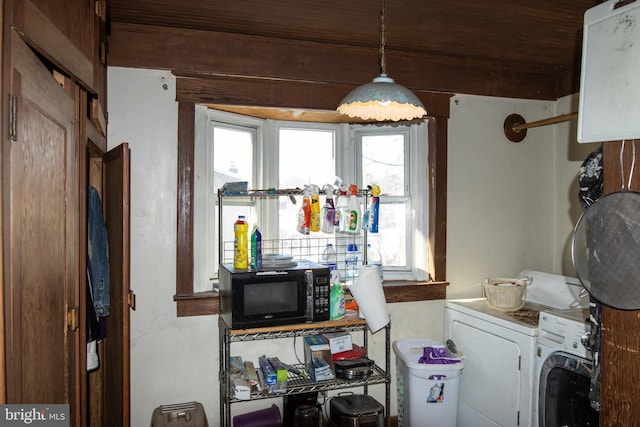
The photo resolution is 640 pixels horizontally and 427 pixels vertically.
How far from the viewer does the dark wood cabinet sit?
108cm

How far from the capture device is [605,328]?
4.83 feet

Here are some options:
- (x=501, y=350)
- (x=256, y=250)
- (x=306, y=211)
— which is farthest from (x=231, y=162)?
(x=501, y=350)

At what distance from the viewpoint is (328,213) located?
2.59 meters

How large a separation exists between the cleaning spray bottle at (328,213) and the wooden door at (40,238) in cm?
130

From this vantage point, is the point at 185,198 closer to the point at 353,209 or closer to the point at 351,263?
the point at 353,209

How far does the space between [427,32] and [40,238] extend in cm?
218


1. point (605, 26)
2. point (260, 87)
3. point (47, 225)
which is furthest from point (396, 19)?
point (47, 225)

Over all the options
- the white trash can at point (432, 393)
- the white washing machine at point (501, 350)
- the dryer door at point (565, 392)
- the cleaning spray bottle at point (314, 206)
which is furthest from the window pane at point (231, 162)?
the dryer door at point (565, 392)

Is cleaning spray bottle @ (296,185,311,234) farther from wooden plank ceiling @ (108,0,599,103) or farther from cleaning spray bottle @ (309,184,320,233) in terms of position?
wooden plank ceiling @ (108,0,599,103)

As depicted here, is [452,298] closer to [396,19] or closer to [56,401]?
[396,19]

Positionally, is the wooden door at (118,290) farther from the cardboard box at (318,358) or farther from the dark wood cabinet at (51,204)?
the cardboard box at (318,358)

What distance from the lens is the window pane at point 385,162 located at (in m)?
3.10

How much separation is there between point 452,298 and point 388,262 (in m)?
0.48

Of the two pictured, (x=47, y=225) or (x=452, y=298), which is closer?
(x=47, y=225)
